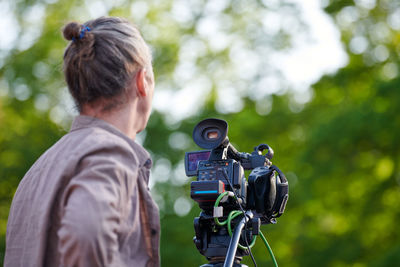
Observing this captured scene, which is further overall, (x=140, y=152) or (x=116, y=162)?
(x=140, y=152)

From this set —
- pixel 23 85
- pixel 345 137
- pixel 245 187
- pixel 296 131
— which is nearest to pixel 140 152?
pixel 245 187

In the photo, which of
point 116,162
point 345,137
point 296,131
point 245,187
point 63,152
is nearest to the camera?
point 116,162

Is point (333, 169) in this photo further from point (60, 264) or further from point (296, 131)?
point (60, 264)

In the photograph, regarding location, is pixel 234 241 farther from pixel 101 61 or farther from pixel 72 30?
pixel 72 30

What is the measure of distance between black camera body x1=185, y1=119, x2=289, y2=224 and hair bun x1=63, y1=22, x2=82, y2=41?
963 mm

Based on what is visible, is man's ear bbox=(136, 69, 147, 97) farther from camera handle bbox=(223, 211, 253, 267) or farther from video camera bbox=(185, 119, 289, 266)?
camera handle bbox=(223, 211, 253, 267)

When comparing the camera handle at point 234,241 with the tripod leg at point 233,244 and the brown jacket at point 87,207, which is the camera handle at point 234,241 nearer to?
the tripod leg at point 233,244

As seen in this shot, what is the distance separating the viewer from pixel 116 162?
1864 millimetres

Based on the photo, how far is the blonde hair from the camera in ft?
6.80

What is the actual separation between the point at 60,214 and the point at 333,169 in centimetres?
1082

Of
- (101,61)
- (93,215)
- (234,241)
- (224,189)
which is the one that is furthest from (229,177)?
(93,215)

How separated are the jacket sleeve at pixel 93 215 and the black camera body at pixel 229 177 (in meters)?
0.93

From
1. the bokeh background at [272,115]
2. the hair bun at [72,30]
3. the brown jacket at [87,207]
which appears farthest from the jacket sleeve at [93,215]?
the bokeh background at [272,115]

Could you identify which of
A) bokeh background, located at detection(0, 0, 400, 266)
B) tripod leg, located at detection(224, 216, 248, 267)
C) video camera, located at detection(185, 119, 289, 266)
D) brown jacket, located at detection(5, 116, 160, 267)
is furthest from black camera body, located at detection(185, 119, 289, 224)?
bokeh background, located at detection(0, 0, 400, 266)
